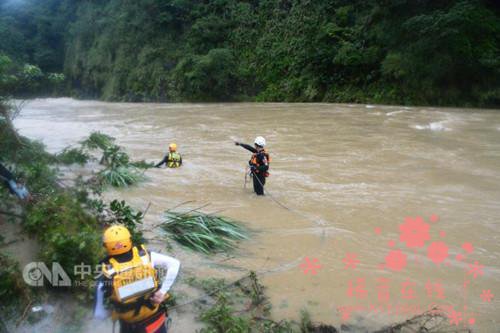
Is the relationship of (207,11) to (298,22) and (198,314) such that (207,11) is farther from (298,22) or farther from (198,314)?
(198,314)

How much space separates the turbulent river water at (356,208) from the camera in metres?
4.73

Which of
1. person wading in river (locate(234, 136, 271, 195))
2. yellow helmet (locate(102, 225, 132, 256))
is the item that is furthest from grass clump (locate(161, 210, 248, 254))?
yellow helmet (locate(102, 225, 132, 256))

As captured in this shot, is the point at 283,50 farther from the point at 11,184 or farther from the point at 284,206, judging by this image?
the point at 11,184

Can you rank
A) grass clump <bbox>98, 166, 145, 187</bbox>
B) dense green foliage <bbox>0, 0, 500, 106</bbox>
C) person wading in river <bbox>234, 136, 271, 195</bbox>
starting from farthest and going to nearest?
dense green foliage <bbox>0, 0, 500, 106</bbox> → grass clump <bbox>98, 166, 145, 187</bbox> → person wading in river <bbox>234, 136, 271, 195</bbox>

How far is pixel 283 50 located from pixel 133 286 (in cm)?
2957

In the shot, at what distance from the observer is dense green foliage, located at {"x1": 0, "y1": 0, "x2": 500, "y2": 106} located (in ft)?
71.6

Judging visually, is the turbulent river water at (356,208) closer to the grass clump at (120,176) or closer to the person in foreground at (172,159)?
the grass clump at (120,176)

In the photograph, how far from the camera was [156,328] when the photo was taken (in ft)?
10.2

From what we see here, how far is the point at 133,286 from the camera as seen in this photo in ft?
9.46

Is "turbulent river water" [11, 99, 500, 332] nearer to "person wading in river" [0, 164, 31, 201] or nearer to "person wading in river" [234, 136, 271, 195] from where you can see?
"person wading in river" [234, 136, 271, 195]

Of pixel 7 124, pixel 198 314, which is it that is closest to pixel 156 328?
pixel 198 314

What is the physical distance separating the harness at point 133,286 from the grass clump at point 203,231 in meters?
2.58

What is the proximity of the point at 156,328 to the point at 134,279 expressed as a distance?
0.50 meters

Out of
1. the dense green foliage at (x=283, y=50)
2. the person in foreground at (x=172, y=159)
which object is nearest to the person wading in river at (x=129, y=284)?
the person in foreground at (x=172, y=159)
